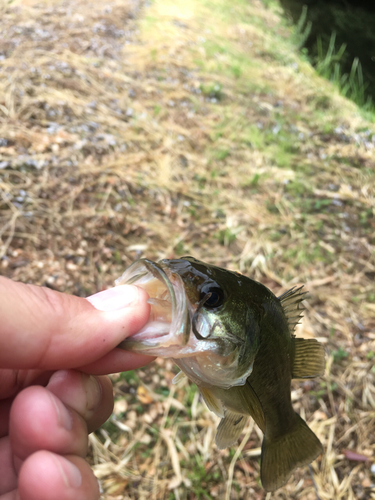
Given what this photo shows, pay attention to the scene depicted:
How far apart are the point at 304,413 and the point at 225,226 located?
209cm

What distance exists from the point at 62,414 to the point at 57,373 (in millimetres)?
159

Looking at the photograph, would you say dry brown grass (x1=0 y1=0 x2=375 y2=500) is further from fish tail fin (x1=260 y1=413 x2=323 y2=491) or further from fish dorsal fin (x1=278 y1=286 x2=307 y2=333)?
fish dorsal fin (x1=278 y1=286 x2=307 y2=333)

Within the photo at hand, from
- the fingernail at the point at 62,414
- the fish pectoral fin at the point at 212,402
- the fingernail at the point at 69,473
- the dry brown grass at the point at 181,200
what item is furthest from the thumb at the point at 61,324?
the dry brown grass at the point at 181,200

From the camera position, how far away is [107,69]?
5.69 meters

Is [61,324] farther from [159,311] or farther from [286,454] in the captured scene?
[286,454]

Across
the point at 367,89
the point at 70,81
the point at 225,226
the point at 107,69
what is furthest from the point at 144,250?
the point at 367,89

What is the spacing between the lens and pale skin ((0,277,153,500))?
103cm

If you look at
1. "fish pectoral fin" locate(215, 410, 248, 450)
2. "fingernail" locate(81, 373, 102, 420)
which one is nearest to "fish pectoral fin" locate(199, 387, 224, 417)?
"fish pectoral fin" locate(215, 410, 248, 450)

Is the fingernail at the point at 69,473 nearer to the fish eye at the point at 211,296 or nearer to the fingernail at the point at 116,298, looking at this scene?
the fingernail at the point at 116,298

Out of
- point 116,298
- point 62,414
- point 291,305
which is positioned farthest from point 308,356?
point 62,414

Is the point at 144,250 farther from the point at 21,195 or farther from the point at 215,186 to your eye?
the point at 215,186

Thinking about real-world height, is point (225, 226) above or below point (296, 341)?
below

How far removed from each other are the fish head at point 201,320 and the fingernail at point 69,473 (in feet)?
1.23

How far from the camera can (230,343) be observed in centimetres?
130
